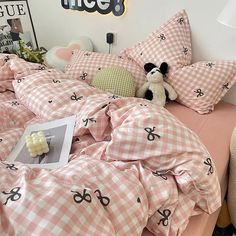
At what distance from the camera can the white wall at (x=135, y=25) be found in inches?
57.0

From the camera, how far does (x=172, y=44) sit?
4.83 feet

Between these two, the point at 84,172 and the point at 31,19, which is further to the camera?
the point at 31,19

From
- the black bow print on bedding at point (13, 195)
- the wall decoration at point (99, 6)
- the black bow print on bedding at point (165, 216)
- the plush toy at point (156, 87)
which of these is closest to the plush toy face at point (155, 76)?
the plush toy at point (156, 87)

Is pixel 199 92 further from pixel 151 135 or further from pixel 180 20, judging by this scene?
pixel 151 135

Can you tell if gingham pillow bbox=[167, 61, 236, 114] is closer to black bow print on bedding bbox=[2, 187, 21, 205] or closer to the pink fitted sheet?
the pink fitted sheet

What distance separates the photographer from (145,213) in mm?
705

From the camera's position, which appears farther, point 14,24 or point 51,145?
point 14,24

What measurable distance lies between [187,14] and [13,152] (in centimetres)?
120

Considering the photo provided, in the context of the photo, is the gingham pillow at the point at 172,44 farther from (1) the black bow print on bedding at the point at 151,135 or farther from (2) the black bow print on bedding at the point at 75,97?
(1) the black bow print on bedding at the point at 151,135

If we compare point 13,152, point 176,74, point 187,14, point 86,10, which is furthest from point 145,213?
point 86,10

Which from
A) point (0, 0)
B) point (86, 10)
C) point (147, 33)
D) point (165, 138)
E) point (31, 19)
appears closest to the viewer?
point (165, 138)

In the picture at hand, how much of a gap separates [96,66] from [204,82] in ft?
2.04

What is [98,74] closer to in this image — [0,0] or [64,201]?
[64,201]

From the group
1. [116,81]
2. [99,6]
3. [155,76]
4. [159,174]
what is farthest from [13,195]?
[99,6]
